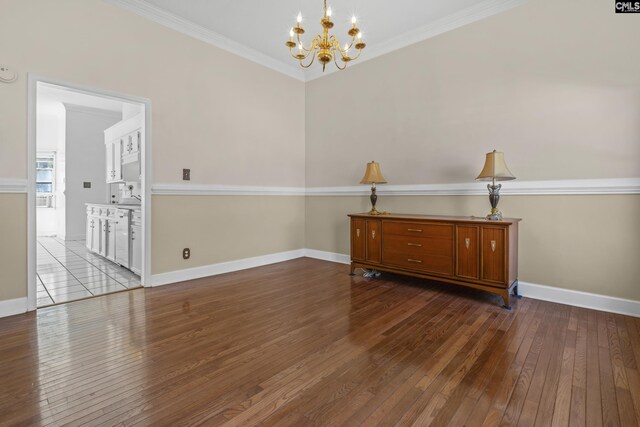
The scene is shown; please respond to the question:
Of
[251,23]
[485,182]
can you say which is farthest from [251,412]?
[251,23]

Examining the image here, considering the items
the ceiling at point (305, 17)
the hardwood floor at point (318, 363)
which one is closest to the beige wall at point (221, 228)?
the hardwood floor at point (318, 363)

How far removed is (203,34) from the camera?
11.9 ft

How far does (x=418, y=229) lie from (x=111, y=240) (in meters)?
4.04

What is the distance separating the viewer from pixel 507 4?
3016 mm

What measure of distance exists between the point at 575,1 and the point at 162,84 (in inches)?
153

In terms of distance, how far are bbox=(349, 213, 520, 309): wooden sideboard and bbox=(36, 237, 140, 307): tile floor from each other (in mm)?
2556

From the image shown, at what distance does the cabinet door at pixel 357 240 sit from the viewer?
12.1ft

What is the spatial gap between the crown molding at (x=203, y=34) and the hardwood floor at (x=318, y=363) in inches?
110

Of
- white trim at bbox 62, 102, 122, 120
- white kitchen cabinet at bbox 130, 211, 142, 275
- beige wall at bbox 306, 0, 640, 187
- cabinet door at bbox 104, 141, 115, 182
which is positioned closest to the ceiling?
beige wall at bbox 306, 0, 640, 187

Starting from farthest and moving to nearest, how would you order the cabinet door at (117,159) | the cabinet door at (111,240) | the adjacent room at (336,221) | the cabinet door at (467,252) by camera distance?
the cabinet door at (117,159)
the cabinet door at (111,240)
the cabinet door at (467,252)
the adjacent room at (336,221)

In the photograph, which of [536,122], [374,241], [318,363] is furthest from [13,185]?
[536,122]

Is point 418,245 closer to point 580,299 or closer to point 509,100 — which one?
point 580,299

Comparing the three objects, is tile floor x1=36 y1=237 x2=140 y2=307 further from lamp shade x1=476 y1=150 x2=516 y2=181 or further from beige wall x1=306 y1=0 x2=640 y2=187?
lamp shade x1=476 y1=150 x2=516 y2=181

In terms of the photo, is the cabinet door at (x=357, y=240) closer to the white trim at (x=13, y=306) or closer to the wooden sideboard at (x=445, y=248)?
the wooden sideboard at (x=445, y=248)
